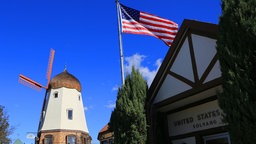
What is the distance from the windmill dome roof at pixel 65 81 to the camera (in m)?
38.9

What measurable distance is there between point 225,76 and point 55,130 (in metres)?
32.0

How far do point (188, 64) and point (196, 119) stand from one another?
6.36ft

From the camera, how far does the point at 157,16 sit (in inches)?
484

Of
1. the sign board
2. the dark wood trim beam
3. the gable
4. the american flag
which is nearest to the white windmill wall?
the american flag

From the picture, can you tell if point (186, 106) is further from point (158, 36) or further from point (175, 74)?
point (158, 36)

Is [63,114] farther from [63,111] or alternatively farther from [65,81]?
[65,81]

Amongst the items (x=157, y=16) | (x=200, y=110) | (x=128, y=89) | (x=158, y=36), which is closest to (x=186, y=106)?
(x=200, y=110)

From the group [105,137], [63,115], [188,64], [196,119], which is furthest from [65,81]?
[188,64]

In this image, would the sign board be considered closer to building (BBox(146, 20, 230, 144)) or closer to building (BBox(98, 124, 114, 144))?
building (BBox(146, 20, 230, 144))

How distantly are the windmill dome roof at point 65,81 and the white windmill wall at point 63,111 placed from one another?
559 mm

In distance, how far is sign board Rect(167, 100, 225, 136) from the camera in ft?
29.7

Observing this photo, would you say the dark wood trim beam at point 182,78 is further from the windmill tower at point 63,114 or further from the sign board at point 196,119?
the windmill tower at point 63,114

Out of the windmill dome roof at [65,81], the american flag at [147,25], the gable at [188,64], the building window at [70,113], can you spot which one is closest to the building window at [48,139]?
the building window at [70,113]

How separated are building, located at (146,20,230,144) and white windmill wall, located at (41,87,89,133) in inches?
1065
